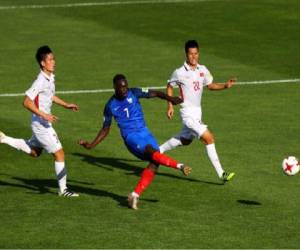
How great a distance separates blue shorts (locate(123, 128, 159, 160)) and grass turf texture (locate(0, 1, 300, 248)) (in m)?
0.99

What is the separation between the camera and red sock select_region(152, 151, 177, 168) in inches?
771

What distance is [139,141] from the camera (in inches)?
786

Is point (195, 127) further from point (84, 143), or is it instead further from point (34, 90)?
point (34, 90)

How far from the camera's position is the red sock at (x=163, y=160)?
64.3 feet

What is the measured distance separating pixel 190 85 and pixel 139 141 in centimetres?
309

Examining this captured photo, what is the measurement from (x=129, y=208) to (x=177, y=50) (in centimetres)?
1859

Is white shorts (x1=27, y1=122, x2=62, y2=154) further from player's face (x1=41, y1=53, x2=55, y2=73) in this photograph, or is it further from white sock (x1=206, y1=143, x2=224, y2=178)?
white sock (x1=206, y1=143, x2=224, y2=178)

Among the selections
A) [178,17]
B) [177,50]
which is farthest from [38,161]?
[178,17]

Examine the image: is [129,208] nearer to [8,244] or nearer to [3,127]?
[8,244]

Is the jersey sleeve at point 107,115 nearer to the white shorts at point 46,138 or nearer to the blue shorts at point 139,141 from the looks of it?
the blue shorts at point 139,141

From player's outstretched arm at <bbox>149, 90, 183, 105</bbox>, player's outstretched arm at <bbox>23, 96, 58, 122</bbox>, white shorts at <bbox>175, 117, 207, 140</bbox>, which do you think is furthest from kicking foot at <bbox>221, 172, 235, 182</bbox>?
player's outstretched arm at <bbox>23, 96, 58, 122</bbox>

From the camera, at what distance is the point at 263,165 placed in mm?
23141

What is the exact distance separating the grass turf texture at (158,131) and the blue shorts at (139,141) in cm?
99

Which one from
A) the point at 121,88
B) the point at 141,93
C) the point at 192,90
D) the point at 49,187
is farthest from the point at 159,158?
the point at 192,90
